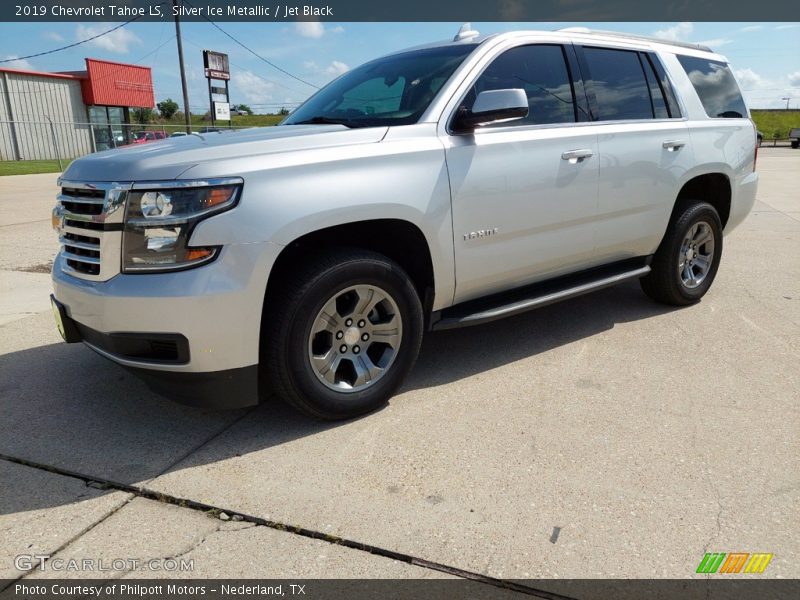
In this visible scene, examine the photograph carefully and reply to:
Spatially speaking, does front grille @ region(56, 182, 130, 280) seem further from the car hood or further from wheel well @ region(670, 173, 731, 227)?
wheel well @ region(670, 173, 731, 227)

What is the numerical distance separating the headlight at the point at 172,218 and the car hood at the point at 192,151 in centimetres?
9

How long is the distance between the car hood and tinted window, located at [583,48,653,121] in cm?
177

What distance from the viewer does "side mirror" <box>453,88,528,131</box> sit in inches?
124

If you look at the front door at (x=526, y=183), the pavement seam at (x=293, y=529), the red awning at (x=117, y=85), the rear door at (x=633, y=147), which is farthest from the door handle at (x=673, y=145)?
the red awning at (x=117, y=85)

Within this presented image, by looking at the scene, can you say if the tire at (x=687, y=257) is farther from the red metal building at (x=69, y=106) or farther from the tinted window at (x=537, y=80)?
the red metal building at (x=69, y=106)

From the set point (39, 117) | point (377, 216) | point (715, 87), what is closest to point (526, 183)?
point (377, 216)

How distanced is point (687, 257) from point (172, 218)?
3.99 meters

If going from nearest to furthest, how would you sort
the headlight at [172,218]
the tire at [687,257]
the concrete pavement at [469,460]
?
the concrete pavement at [469,460], the headlight at [172,218], the tire at [687,257]

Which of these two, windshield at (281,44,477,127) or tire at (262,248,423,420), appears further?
windshield at (281,44,477,127)

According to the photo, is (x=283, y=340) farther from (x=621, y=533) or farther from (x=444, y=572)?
(x=621, y=533)

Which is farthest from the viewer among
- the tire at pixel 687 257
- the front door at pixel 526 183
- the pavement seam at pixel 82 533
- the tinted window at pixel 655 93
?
the tire at pixel 687 257

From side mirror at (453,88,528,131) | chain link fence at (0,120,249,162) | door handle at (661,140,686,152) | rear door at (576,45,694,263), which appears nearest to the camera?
side mirror at (453,88,528,131)

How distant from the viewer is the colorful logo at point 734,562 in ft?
6.91

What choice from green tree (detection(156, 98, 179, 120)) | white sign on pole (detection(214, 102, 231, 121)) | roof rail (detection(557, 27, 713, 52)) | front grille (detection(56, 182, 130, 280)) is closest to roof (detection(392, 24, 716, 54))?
roof rail (detection(557, 27, 713, 52))
